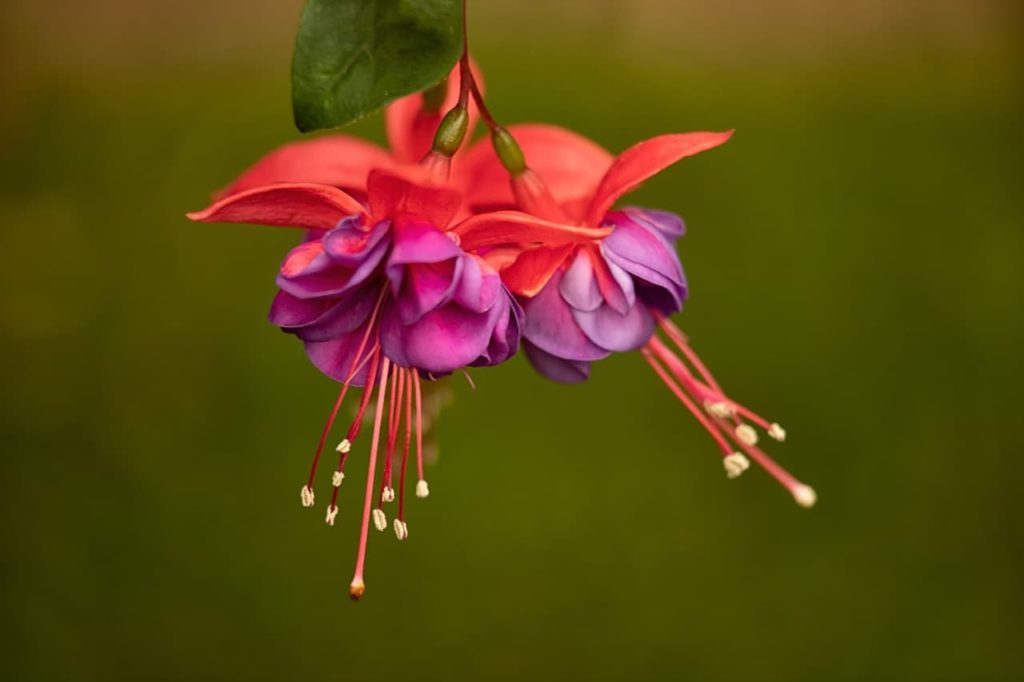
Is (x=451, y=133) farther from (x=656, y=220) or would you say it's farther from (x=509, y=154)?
(x=656, y=220)

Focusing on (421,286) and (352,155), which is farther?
(352,155)

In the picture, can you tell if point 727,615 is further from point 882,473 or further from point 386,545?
point 386,545

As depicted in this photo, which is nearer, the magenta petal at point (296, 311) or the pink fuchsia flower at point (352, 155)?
the magenta petal at point (296, 311)

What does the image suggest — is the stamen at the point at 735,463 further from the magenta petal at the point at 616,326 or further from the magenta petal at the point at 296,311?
the magenta petal at the point at 296,311

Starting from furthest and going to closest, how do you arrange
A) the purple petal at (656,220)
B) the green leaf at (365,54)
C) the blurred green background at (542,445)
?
the blurred green background at (542,445)
the purple petal at (656,220)
the green leaf at (365,54)

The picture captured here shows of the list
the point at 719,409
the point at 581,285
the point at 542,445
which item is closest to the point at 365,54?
the point at 581,285

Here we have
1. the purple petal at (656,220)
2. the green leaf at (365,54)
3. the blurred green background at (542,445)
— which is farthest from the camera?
the blurred green background at (542,445)

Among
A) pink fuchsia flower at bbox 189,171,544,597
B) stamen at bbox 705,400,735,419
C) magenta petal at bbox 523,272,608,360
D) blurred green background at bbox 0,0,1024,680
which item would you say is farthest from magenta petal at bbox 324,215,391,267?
blurred green background at bbox 0,0,1024,680

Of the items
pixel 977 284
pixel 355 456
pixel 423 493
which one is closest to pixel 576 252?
pixel 423 493

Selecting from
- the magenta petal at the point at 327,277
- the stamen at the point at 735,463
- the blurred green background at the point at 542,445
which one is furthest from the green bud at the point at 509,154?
the blurred green background at the point at 542,445
